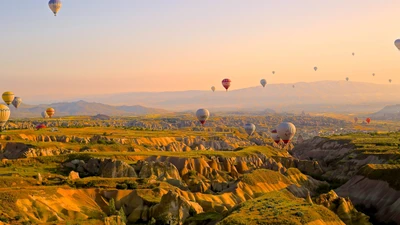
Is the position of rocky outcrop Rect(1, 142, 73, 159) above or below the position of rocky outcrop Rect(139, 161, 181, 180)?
above

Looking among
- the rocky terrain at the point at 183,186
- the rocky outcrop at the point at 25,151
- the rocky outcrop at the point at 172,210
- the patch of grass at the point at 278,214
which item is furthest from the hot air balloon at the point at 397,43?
the rocky outcrop at the point at 172,210

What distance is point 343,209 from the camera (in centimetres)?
6244

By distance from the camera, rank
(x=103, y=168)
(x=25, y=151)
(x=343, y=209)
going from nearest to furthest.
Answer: (x=343, y=209) < (x=103, y=168) < (x=25, y=151)

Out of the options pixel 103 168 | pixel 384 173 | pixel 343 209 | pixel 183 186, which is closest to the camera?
pixel 343 209

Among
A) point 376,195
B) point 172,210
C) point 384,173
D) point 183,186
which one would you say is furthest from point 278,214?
point 384,173

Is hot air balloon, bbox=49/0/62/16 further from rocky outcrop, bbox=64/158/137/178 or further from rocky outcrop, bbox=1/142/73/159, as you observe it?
rocky outcrop, bbox=64/158/137/178

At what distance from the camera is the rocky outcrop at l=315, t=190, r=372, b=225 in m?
61.7

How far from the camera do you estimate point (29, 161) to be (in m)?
88.6

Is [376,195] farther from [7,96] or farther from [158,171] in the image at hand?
[7,96]

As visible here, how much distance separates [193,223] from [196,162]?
37.8 m

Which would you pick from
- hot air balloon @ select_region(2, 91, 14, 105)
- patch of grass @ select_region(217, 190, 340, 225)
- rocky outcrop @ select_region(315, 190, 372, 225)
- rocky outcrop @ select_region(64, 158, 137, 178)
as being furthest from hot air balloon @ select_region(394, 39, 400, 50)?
hot air balloon @ select_region(2, 91, 14, 105)

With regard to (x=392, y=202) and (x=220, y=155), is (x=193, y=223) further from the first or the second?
(x=220, y=155)

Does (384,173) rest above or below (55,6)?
below

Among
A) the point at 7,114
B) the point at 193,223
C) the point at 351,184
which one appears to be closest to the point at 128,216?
the point at 193,223
